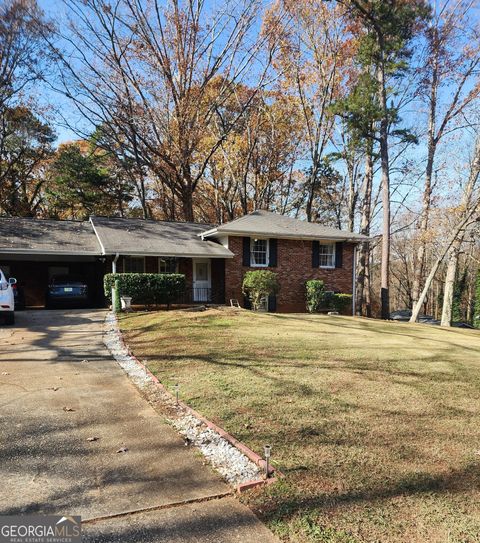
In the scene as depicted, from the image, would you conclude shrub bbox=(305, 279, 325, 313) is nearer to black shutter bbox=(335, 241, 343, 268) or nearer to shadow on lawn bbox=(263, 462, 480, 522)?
black shutter bbox=(335, 241, 343, 268)

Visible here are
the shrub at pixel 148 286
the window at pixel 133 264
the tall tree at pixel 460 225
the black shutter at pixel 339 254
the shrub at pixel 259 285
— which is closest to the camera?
the shrub at pixel 148 286

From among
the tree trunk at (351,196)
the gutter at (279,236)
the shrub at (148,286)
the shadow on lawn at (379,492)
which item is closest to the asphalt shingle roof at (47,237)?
the shrub at (148,286)

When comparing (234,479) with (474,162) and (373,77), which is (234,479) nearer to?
(373,77)

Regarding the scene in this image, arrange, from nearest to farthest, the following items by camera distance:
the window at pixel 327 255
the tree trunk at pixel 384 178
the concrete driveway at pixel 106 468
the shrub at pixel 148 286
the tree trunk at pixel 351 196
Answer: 1. the concrete driveway at pixel 106 468
2. the shrub at pixel 148 286
3. the window at pixel 327 255
4. the tree trunk at pixel 384 178
5. the tree trunk at pixel 351 196

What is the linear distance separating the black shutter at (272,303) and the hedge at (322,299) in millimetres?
1572

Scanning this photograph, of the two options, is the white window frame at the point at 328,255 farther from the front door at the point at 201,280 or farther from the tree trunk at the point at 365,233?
the tree trunk at the point at 365,233

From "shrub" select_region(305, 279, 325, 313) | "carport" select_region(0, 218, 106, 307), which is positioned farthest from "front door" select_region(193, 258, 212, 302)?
"shrub" select_region(305, 279, 325, 313)

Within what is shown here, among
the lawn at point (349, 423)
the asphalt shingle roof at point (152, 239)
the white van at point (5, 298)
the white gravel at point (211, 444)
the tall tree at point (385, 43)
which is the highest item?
the tall tree at point (385, 43)

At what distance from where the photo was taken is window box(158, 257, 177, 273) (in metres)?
17.5

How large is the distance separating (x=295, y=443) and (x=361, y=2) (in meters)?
21.1

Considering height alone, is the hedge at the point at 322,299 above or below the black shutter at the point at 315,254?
below

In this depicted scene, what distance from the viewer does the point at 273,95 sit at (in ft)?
85.4

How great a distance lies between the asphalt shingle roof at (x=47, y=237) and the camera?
1477cm

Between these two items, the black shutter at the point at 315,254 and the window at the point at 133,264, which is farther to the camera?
the black shutter at the point at 315,254
